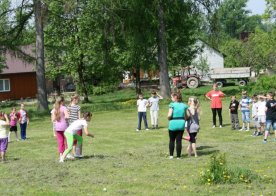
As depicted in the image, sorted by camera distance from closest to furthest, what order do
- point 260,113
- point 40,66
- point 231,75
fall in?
1. point 260,113
2. point 40,66
3. point 231,75

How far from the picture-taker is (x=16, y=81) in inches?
2378

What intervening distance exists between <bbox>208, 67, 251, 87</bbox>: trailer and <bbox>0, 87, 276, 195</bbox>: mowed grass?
37.0 m

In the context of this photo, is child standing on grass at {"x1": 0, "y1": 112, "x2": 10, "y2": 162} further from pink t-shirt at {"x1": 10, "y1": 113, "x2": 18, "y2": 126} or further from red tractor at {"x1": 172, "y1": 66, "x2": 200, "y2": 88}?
red tractor at {"x1": 172, "y1": 66, "x2": 200, "y2": 88}

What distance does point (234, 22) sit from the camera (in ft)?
463

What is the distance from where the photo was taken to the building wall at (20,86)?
59.5 m

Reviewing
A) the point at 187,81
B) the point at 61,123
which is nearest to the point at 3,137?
the point at 61,123

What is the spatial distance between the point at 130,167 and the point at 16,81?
50.3 metres

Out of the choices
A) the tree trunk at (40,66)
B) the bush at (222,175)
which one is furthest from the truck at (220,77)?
the bush at (222,175)

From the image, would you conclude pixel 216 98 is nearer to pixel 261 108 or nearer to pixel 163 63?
pixel 261 108

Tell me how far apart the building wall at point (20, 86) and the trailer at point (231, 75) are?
2176 cm

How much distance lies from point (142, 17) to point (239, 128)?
17.2 meters

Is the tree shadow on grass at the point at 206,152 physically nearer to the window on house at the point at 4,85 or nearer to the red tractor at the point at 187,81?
the red tractor at the point at 187,81

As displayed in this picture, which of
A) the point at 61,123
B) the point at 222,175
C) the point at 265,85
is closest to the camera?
the point at 222,175

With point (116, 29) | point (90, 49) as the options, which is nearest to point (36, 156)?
point (116, 29)
